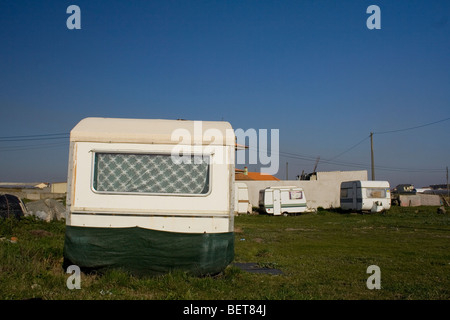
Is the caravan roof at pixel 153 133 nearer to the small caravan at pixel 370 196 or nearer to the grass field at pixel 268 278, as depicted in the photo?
the grass field at pixel 268 278

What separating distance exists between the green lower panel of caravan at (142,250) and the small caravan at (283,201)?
68.8ft

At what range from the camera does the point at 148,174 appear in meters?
7.32

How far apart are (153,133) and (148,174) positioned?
729mm

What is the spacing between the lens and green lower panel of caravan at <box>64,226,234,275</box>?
273 inches

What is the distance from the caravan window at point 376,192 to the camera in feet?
90.3

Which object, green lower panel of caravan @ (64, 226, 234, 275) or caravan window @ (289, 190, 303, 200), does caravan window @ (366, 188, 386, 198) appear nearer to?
caravan window @ (289, 190, 303, 200)

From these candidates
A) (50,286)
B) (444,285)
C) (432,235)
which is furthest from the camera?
(432,235)

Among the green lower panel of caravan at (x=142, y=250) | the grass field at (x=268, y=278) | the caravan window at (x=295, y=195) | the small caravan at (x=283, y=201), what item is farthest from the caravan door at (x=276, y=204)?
the green lower panel of caravan at (x=142, y=250)

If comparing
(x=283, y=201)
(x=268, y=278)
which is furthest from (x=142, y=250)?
(x=283, y=201)

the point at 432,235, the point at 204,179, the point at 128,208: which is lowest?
the point at 432,235
